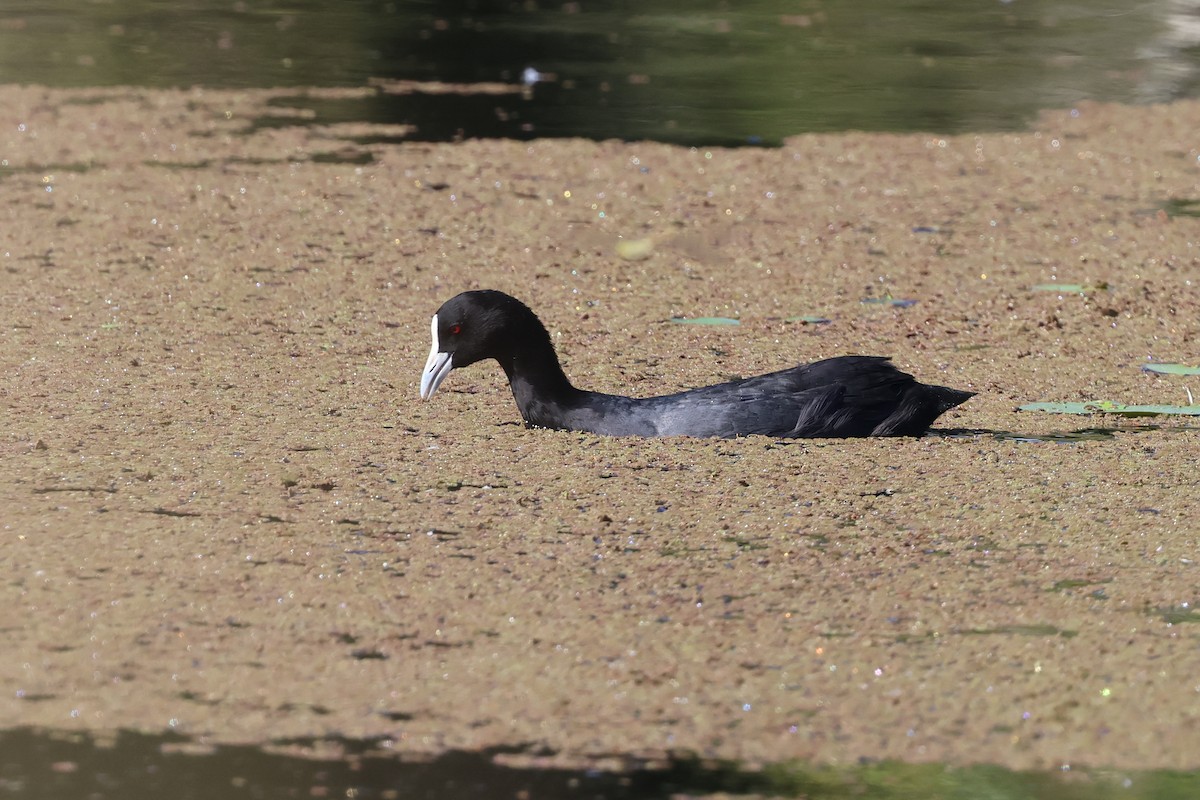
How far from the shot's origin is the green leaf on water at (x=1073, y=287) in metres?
6.55

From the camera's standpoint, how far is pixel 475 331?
5.16 meters

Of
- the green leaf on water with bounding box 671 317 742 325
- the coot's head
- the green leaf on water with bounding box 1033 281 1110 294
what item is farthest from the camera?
the green leaf on water with bounding box 1033 281 1110 294

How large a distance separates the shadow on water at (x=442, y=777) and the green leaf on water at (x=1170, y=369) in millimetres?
2720

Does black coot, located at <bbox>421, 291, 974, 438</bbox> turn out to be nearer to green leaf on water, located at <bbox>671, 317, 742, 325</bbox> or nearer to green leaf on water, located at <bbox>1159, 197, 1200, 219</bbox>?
green leaf on water, located at <bbox>671, 317, 742, 325</bbox>

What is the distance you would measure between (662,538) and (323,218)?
11.9 ft

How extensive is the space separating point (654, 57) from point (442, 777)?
8.95m

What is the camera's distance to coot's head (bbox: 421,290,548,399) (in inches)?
202

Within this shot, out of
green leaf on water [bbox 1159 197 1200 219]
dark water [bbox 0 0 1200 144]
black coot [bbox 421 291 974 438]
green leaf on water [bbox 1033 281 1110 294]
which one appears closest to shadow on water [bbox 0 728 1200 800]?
black coot [bbox 421 291 974 438]

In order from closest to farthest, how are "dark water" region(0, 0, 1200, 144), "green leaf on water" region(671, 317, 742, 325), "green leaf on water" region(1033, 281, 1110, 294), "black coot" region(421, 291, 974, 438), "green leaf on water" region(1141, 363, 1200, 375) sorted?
"black coot" region(421, 291, 974, 438)
"green leaf on water" region(1141, 363, 1200, 375)
"green leaf on water" region(671, 317, 742, 325)
"green leaf on water" region(1033, 281, 1110, 294)
"dark water" region(0, 0, 1200, 144)

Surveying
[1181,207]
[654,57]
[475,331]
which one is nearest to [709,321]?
[475,331]

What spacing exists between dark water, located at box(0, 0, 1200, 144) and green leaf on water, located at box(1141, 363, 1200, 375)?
3628 mm

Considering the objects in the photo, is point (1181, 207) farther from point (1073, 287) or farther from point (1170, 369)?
point (1170, 369)

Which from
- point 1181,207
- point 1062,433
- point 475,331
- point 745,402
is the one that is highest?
point 475,331

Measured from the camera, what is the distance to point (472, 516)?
4.24 meters
